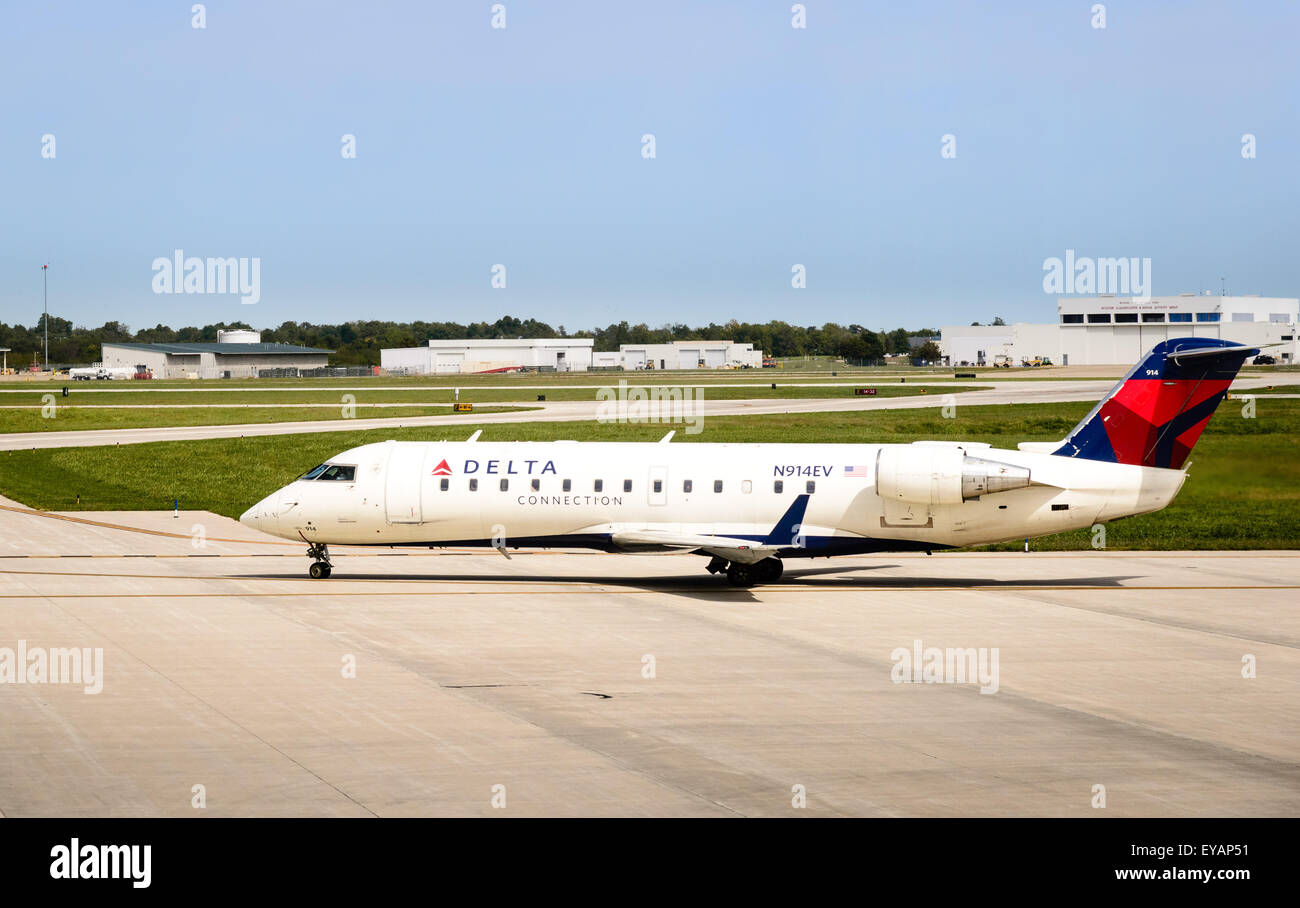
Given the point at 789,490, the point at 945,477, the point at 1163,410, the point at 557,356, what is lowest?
the point at 789,490

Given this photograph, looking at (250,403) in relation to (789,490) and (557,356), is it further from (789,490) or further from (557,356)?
(557,356)

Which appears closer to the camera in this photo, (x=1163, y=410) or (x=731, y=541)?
(x=731, y=541)

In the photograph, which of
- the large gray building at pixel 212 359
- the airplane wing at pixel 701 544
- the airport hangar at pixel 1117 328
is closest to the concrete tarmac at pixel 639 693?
the airplane wing at pixel 701 544

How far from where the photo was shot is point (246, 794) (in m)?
15.2

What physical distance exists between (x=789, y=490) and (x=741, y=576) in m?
2.65

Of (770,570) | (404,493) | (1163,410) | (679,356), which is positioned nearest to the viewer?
(1163,410)

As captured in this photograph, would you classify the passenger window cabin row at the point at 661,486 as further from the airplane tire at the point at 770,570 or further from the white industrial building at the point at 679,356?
the white industrial building at the point at 679,356

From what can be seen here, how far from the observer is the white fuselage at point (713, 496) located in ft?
100

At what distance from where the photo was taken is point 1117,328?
16362 centimetres

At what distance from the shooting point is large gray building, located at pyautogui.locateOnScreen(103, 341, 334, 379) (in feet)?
603

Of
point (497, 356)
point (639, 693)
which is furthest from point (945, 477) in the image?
point (497, 356)

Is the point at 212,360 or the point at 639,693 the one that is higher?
the point at 212,360
